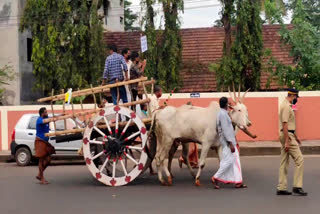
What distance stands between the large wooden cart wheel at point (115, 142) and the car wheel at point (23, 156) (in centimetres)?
579

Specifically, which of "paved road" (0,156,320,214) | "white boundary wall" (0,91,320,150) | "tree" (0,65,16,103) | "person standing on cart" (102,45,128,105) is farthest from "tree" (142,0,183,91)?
"person standing on cart" (102,45,128,105)

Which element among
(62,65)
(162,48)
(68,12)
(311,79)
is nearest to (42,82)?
(62,65)

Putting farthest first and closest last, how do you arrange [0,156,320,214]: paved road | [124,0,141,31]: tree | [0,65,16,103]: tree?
[124,0,141,31]: tree < [0,65,16,103]: tree < [0,156,320,214]: paved road

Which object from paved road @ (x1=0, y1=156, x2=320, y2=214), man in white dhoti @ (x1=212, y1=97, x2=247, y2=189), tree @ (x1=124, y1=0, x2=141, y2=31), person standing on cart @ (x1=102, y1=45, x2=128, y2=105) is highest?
tree @ (x1=124, y1=0, x2=141, y2=31)

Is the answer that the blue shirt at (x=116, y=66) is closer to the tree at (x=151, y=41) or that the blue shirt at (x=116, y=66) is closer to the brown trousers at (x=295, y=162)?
the brown trousers at (x=295, y=162)

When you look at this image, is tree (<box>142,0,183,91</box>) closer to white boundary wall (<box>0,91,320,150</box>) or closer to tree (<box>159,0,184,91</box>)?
tree (<box>159,0,184,91</box>)

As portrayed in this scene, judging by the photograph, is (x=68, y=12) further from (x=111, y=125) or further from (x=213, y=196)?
(x=213, y=196)

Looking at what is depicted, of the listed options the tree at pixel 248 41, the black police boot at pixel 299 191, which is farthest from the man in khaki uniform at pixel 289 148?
the tree at pixel 248 41

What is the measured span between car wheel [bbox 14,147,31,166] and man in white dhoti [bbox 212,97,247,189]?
312 inches

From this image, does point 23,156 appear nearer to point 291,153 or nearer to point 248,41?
point 291,153

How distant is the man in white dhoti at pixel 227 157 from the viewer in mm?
10784

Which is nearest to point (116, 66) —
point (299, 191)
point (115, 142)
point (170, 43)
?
point (115, 142)

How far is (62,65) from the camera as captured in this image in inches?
978

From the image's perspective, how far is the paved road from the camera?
904 centimetres
